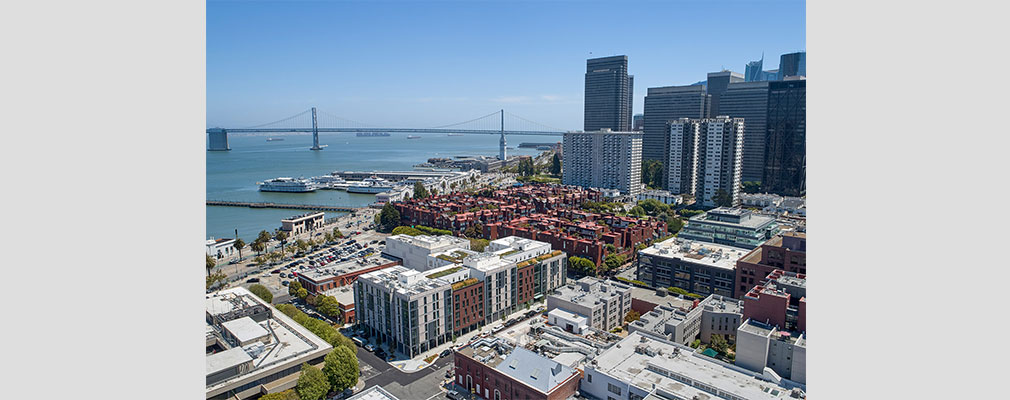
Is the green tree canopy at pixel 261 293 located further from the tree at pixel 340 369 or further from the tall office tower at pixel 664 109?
the tall office tower at pixel 664 109

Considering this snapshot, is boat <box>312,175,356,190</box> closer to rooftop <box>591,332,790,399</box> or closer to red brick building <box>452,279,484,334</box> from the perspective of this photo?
red brick building <box>452,279,484,334</box>

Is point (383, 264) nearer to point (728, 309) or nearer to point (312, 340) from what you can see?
point (312, 340)

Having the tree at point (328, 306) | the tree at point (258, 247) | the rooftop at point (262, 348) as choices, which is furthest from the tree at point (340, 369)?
the tree at point (258, 247)

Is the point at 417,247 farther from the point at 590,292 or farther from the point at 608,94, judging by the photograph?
the point at 608,94

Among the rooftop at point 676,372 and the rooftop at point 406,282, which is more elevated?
the rooftop at point 406,282

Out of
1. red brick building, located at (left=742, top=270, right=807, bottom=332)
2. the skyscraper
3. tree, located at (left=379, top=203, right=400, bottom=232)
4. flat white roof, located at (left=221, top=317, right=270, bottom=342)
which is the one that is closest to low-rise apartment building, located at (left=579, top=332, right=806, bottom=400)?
red brick building, located at (left=742, top=270, right=807, bottom=332)

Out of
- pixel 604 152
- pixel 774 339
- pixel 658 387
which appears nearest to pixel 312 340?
pixel 658 387

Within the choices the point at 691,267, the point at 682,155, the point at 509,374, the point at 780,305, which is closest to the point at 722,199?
the point at 682,155
